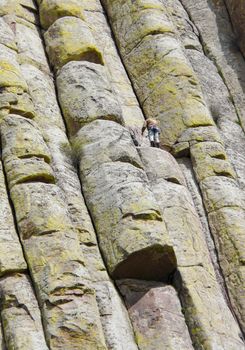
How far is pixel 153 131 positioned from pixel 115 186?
3541 millimetres

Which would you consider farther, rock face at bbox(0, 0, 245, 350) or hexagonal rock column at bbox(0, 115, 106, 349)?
rock face at bbox(0, 0, 245, 350)

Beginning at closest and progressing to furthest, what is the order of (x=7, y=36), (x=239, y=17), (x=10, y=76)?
(x=10, y=76) → (x=7, y=36) → (x=239, y=17)

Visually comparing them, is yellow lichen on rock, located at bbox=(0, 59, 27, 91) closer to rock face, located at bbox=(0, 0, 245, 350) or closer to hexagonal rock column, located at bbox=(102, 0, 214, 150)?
rock face, located at bbox=(0, 0, 245, 350)

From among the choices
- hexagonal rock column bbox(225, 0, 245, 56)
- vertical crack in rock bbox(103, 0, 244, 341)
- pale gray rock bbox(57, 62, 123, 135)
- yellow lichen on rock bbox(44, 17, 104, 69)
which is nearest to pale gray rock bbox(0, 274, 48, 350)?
vertical crack in rock bbox(103, 0, 244, 341)

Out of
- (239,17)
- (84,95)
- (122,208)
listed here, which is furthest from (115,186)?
(239,17)

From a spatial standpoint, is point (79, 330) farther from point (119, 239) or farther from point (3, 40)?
point (3, 40)

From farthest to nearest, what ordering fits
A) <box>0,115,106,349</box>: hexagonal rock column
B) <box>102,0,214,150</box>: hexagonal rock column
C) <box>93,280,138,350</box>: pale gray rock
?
<box>102,0,214,150</box>: hexagonal rock column
<box>93,280,138,350</box>: pale gray rock
<box>0,115,106,349</box>: hexagonal rock column

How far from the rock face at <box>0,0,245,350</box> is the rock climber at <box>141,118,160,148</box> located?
0.98ft

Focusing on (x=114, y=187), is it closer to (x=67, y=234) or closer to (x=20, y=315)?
(x=67, y=234)

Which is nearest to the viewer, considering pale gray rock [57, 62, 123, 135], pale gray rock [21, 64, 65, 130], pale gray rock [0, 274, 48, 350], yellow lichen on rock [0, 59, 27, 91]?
pale gray rock [0, 274, 48, 350]

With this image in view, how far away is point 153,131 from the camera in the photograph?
1761 centimetres

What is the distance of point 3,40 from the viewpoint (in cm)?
1772

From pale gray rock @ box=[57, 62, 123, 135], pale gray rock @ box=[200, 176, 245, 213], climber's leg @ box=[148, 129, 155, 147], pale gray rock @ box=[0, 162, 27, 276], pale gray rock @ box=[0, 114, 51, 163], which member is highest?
pale gray rock @ box=[57, 62, 123, 135]

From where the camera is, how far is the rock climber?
17500 mm
